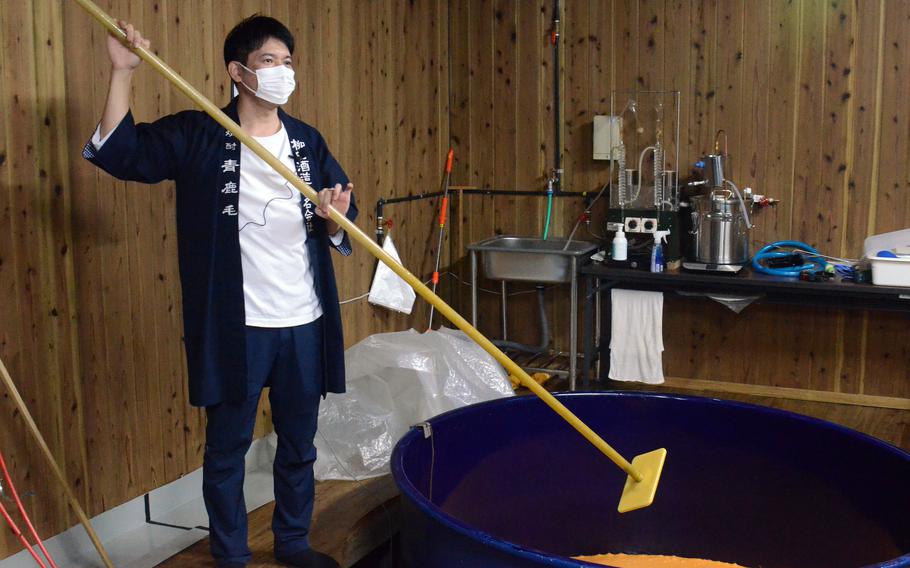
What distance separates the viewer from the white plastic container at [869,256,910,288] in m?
3.67

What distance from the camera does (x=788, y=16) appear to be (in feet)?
13.9

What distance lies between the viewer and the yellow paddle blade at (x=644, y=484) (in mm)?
2473

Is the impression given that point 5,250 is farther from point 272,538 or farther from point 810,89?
point 810,89

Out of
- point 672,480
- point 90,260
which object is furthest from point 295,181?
point 672,480

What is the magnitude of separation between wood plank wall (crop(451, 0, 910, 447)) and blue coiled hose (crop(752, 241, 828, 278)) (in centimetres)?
8

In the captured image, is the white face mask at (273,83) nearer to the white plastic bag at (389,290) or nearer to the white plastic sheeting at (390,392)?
the white plastic sheeting at (390,392)

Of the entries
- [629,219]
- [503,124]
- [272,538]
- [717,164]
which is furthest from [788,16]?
[272,538]

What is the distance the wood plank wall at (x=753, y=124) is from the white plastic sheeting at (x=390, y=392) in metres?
1.18

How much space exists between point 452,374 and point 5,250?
1730 millimetres

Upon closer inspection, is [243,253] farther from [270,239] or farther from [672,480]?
Result: [672,480]

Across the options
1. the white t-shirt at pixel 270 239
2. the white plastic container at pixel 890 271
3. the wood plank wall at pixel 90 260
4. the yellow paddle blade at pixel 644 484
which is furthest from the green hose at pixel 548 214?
the white t-shirt at pixel 270 239

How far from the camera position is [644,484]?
252 cm

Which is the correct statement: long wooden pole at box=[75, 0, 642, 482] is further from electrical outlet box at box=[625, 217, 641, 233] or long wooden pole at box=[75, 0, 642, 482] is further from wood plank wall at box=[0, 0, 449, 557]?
electrical outlet box at box=[625, 217, 641, 233]

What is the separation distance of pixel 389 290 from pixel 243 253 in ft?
6.26
